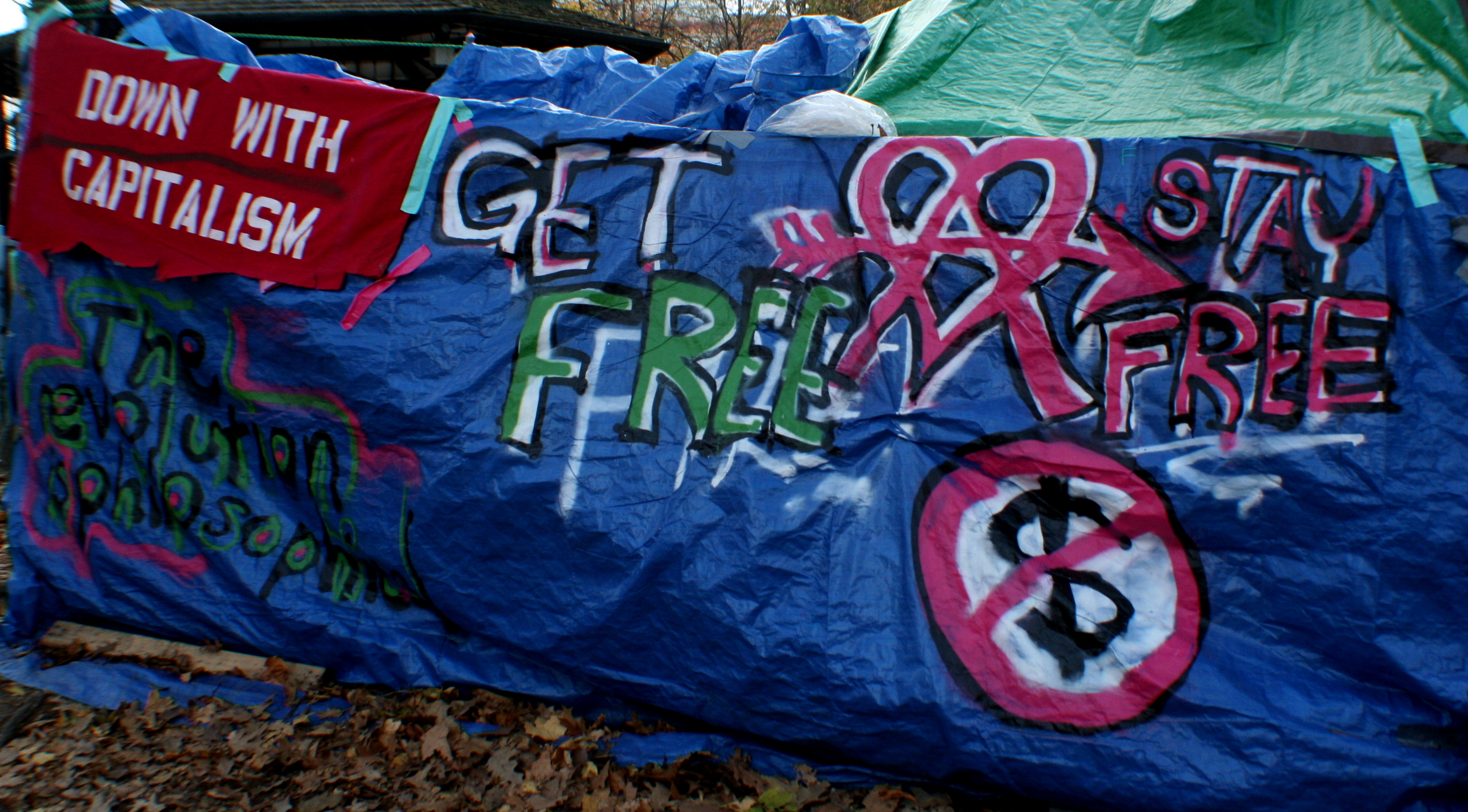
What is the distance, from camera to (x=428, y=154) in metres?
3.07

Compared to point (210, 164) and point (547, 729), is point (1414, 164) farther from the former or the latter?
point (210, 164)

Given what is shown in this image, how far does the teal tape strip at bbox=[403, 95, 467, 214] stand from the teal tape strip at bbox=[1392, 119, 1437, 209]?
115 inches

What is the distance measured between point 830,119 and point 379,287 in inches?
65.6

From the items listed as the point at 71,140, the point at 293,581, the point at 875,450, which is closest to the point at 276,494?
the point at 293,581

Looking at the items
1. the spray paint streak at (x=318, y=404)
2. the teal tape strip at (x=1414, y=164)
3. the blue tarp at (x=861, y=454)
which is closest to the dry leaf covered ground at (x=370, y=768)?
the blue tarp at (x=861, y=454)

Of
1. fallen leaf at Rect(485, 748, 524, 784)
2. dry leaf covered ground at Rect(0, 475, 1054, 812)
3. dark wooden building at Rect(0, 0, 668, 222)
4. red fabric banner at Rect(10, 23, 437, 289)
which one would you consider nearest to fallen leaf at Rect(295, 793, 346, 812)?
dry leaf covered ground at Rect(0, 475, 1054, 812)

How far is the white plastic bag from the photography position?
2955 mm

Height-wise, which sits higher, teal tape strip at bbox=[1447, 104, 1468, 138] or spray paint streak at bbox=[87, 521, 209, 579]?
teal tape strip at bbox=[1447, 104, 1468, 138]

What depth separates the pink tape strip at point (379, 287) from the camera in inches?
121

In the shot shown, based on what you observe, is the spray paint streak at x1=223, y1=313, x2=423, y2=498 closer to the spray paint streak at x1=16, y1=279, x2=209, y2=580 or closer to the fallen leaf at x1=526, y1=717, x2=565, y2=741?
the spray paint streak at x1=16, y1=279, x2=209, y2=580

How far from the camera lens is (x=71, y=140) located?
3.29m

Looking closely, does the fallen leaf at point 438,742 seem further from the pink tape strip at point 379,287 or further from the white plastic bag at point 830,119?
the white plastic bag at point 830,119

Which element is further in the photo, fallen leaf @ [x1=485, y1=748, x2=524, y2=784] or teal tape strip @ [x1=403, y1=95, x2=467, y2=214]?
teal tape strip @ [x1=403, y1=95, x2=467, y2=214]

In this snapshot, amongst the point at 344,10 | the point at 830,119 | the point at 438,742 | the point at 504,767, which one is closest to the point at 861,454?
the point at 830,119
